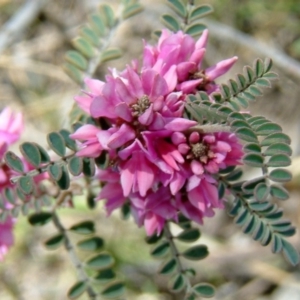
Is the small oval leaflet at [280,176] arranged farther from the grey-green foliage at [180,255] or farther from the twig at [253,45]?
the twig at [253,45]

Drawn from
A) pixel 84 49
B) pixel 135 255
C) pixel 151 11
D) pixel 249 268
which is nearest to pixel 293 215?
pixel 249 268

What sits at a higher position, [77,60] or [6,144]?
[77,60]

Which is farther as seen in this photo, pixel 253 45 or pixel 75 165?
pixel 253 45

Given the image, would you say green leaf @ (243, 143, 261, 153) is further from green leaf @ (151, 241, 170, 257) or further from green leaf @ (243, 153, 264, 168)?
green leaf @ (151, 241, 170, 257)

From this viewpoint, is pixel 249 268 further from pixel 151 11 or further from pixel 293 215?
pixel 151 11

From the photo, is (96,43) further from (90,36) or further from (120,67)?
(120,67)

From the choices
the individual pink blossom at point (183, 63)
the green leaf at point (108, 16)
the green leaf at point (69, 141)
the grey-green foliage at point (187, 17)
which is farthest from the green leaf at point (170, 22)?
the green leaf at point (69, 141)

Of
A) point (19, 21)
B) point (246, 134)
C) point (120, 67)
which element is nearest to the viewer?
point (246, 134)

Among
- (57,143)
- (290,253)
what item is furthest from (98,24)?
(290,253)
